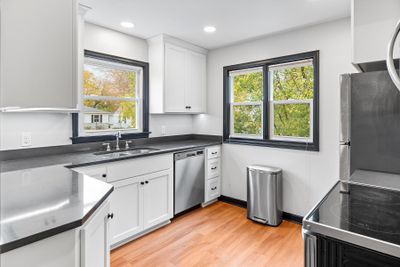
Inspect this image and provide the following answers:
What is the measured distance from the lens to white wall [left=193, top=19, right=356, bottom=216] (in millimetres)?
2717

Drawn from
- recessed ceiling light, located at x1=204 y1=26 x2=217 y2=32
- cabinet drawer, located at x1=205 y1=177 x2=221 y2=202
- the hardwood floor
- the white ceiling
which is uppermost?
recessed ceiling light, located at x1=204 y1=26 x2=217 y2=32

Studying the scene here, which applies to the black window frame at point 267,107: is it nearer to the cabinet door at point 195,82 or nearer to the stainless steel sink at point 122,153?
the cabinet door at point 195,82

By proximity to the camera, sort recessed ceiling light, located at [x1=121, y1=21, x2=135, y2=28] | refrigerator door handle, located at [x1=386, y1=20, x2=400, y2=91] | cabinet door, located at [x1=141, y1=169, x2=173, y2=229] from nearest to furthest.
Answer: refrigerator door handle, located at [x1=386, y1=20, x2=400, y2=91]
cabinet door, located at [x1=141, y1=169, x2=173, y2=229]
recessed ceiling light, located at [x1=121, y1=21, x2=135, y2=28]

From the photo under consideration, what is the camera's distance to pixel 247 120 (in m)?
3.61

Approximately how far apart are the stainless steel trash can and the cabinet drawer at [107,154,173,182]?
109cm

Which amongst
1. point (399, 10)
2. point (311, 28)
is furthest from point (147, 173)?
point (311, 28)

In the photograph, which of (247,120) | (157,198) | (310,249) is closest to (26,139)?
(157,198)

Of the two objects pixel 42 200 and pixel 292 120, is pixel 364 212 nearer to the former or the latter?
pixel 42 200

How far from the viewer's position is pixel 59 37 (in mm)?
1256

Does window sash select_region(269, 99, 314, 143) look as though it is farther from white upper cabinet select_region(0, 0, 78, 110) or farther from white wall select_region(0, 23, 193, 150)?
white upper cabinet select_region(0, 0, 78, 110)

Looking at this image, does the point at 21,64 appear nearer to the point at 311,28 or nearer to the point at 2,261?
the point at 2,261

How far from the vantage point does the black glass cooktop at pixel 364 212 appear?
856 mm

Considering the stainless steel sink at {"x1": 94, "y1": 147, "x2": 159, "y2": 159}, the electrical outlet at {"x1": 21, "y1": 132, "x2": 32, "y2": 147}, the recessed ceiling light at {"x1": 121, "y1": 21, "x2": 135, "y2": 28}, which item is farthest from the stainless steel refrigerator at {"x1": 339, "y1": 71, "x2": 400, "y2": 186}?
the electrical outlet at {"x1": 21, "y1": 132, "x2": 32, "y2": 147}

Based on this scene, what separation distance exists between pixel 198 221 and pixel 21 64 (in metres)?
2.53
